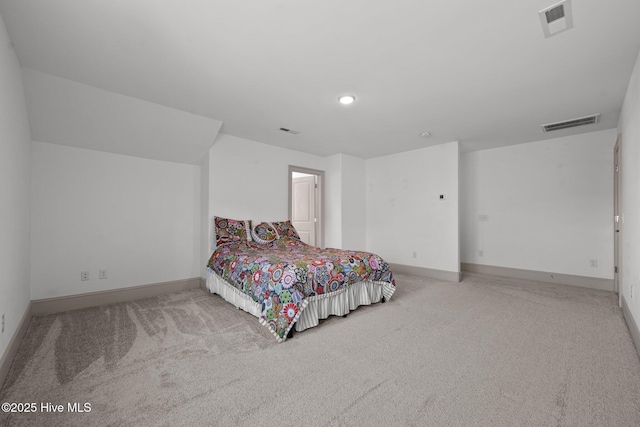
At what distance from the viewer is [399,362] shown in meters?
2.04

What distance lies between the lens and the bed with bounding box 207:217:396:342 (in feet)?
8.23

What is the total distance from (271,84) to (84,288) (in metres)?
3.14

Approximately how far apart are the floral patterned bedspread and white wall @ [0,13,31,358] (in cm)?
169

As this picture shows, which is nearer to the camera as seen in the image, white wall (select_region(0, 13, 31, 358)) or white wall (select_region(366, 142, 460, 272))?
white wall (select_region(0, 13, 31, 358))

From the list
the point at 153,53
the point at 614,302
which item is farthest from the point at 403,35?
the point at 614,302

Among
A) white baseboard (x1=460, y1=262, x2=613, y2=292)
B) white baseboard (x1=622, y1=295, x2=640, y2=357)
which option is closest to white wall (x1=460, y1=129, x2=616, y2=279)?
white baseboard (x1=460, y1=262, x2=613, y2=292)

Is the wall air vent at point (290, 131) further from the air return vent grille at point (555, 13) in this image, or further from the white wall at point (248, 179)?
the air return vent grille at point (555, 13)

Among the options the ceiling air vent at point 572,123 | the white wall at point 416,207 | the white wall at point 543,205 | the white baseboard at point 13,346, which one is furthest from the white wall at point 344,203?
the white baseboard at point 13,346

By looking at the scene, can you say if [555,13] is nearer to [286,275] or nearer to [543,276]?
[286,275]

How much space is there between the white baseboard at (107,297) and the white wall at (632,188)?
4714 mm

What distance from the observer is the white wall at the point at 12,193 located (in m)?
1.85

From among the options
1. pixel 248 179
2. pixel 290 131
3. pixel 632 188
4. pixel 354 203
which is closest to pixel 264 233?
pixel 248 179

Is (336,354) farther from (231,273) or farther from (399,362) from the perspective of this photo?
(231,273)

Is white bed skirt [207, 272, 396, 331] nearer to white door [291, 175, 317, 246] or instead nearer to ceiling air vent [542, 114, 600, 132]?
white door [291, 175, 317, 246]
